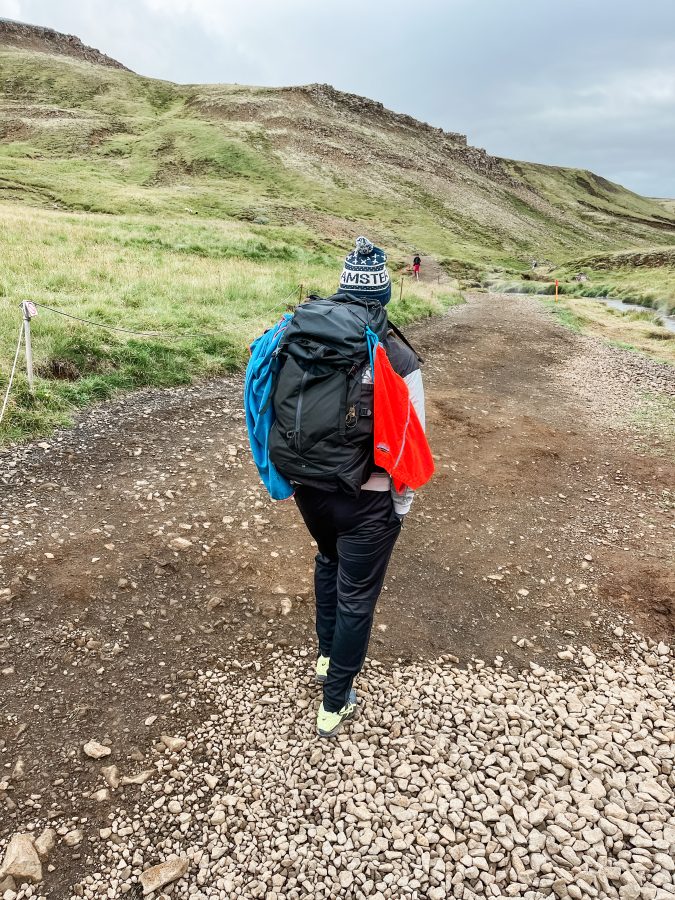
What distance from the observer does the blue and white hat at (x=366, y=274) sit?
2998mm

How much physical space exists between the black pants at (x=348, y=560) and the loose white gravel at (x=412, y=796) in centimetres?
49

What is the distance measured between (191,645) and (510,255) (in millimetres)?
63487

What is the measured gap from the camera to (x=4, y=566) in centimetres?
461

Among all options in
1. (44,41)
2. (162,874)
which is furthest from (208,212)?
(44,41)

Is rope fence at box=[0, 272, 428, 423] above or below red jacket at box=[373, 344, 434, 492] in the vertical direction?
below

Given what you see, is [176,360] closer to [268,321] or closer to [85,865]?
[268,321]

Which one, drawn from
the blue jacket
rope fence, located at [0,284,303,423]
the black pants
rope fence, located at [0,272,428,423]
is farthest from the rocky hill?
the black pants

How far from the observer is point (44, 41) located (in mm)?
109875

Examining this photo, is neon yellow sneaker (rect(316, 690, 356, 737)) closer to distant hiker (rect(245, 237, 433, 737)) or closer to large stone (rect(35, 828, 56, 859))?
distant hiker (rect(245, 237, 433, 737))

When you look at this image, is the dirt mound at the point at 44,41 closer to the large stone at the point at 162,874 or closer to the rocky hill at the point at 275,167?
the rocky hill at the point at 275,167

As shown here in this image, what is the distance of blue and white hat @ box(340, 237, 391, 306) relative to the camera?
300 centimetres

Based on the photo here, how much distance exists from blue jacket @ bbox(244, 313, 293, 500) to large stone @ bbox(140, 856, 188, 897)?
1.91 m

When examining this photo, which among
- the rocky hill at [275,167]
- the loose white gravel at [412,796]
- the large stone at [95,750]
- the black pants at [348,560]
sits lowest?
the large stone at [95,750]

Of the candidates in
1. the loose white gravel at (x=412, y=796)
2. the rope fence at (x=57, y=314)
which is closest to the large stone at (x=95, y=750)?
the loose white gravel at (x=412, y=796)
